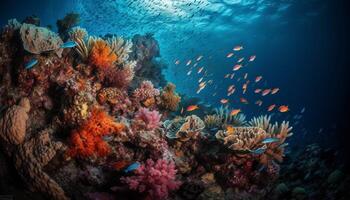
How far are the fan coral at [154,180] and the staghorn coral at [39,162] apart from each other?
158 centimetres

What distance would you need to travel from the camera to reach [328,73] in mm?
82125

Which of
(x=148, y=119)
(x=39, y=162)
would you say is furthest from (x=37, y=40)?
(x=148, y=119)

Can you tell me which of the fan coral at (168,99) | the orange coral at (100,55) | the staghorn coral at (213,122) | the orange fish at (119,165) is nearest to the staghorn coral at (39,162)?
the orange fish at (119,165)

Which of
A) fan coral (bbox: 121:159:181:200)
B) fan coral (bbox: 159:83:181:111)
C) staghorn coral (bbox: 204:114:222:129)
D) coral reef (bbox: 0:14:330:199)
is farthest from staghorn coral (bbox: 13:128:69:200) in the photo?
staghorn coral (bbox: 204:114:222:129)

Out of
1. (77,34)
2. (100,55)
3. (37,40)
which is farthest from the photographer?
(77,34)

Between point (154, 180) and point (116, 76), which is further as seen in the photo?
point (116, 76)

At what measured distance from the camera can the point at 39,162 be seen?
512cm

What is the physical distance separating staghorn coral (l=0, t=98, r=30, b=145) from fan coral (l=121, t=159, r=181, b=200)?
2763 mm

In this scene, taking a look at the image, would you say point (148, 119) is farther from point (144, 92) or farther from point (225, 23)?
point (225, 23)

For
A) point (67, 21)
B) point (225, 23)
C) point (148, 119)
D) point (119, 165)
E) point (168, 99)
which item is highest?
point (67, 21)

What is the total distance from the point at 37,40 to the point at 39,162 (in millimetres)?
3206

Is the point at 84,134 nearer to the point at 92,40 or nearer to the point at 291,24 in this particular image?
the point at 92,40

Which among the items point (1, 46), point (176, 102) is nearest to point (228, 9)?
point (176, 102)

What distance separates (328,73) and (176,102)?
302 ft
